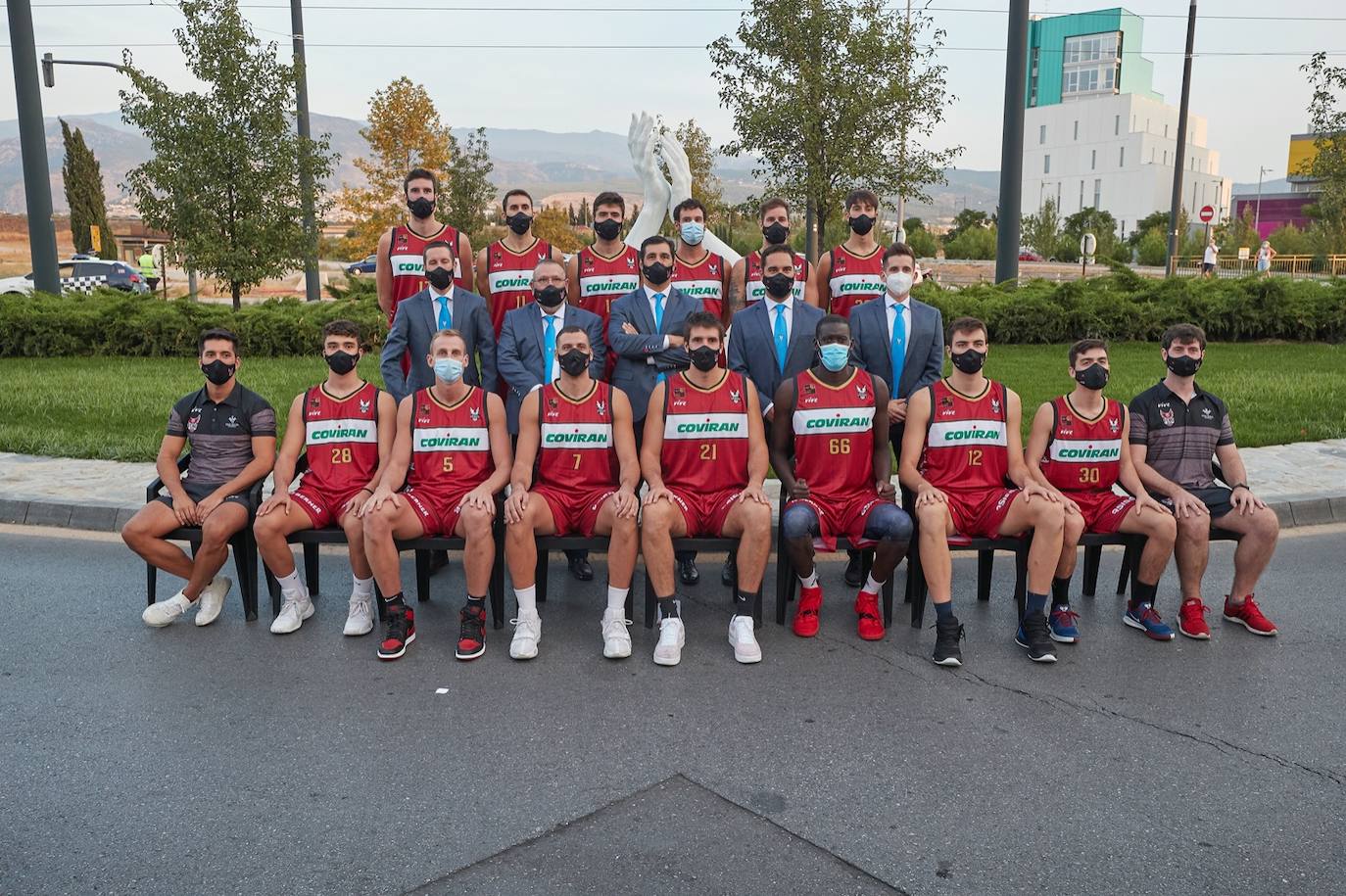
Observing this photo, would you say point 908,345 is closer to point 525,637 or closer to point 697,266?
point 697,266

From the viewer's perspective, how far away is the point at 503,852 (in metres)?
3.76

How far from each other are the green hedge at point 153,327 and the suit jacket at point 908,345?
10.5 metres

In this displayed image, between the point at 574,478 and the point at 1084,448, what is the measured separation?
289 cm

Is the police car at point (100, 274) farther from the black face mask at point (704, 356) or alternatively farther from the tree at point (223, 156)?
the black face mask at point (704, 356)

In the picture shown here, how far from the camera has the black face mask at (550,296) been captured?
6707mm

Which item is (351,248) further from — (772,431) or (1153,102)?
(1153,102)

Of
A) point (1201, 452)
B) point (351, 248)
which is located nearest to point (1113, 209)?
point (351, 248)

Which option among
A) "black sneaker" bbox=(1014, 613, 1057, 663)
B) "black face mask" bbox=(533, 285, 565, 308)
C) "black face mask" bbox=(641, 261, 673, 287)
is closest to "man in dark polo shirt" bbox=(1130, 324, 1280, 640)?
"black sneaker" bbox=(1014, 613, 1057, 663)

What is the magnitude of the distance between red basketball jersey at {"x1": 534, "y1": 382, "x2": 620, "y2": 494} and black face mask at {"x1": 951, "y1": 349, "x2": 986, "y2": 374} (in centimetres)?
196

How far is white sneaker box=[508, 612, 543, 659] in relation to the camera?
18.2 feet

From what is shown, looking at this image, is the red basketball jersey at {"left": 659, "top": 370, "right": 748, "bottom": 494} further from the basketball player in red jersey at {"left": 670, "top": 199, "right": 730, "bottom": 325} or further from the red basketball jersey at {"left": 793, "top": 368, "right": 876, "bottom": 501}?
the basketball player in red jersey at {"left": 670, "top": 199, "right": 730, "bottom": 325}

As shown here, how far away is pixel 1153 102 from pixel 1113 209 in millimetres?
11614

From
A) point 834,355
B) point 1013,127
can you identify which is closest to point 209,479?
point 834,355

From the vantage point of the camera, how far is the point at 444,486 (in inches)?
241
